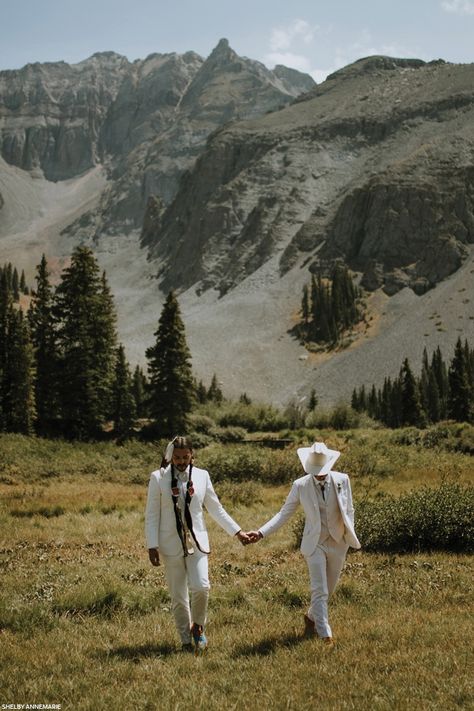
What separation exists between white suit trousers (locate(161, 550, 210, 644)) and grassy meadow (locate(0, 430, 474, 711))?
1.08 feet

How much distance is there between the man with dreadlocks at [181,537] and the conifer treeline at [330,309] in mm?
118716

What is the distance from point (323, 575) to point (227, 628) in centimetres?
149

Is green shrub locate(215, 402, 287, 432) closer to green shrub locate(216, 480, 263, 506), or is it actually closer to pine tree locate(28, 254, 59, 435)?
pine tree locate(28, 254, 59, 435)

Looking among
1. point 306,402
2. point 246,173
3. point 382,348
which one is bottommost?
point 306,402

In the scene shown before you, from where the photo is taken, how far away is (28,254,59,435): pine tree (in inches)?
2083

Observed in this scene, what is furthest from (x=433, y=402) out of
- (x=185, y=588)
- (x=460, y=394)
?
(x=185, y=588)

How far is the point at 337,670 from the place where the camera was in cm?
678

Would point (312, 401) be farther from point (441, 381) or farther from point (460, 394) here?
point (460, 394)

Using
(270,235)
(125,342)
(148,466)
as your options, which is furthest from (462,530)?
(270,235)

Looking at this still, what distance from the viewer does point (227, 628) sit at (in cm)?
869

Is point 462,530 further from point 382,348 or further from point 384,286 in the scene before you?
point 384,286

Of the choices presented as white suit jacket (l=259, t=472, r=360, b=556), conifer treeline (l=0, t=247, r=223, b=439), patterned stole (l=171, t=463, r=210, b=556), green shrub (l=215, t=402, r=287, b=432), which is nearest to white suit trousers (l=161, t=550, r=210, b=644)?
patterned stole (l=171, t=463, r=210, b=556)

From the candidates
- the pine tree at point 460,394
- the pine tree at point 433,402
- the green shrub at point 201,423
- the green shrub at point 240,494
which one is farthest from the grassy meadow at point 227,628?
the pine tree at point 433,402

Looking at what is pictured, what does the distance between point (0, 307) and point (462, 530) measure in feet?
166
